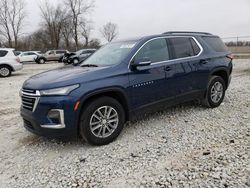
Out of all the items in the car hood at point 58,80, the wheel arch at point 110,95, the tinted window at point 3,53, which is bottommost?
the wheel arch at point 110,95

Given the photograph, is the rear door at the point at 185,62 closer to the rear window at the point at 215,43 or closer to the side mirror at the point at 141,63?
the rear window at the point at 215,43

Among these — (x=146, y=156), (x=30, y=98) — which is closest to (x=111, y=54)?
(x=30, y=98)

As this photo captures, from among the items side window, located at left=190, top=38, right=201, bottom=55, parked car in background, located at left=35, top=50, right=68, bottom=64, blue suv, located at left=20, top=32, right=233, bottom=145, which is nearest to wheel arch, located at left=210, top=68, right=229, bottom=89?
blue suv, located at left=20, top=32, right=233, bottom=145

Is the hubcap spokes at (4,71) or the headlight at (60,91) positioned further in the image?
the hubcap spokes at (4,71)

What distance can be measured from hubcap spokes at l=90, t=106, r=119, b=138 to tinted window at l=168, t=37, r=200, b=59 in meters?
1.71

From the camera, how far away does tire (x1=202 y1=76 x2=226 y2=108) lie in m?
5.27

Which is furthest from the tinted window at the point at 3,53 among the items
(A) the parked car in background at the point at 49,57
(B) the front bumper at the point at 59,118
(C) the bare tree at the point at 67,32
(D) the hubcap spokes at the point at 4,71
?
(C) the bare tree at the point at 67,32

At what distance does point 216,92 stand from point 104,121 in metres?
2.97

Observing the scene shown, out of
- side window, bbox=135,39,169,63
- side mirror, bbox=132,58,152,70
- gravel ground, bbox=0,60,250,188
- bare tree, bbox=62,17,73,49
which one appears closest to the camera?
gravel ground, bbox=0,60,250,188

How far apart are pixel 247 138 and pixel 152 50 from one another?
2164 millimetres

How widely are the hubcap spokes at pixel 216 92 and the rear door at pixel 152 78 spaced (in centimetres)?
134

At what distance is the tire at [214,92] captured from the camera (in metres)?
5.27

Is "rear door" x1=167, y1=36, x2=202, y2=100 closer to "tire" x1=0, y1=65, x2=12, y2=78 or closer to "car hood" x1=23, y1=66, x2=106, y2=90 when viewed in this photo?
"car hood" x1=23, y1=66, x2=106, y2=90

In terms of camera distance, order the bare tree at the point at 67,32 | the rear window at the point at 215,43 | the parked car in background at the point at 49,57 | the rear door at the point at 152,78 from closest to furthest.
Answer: the rear door at the point at 152,78
the rear window at the point at 215,43
the parked car in background at the point at 49,57
the bare tree at the point at 67,32
